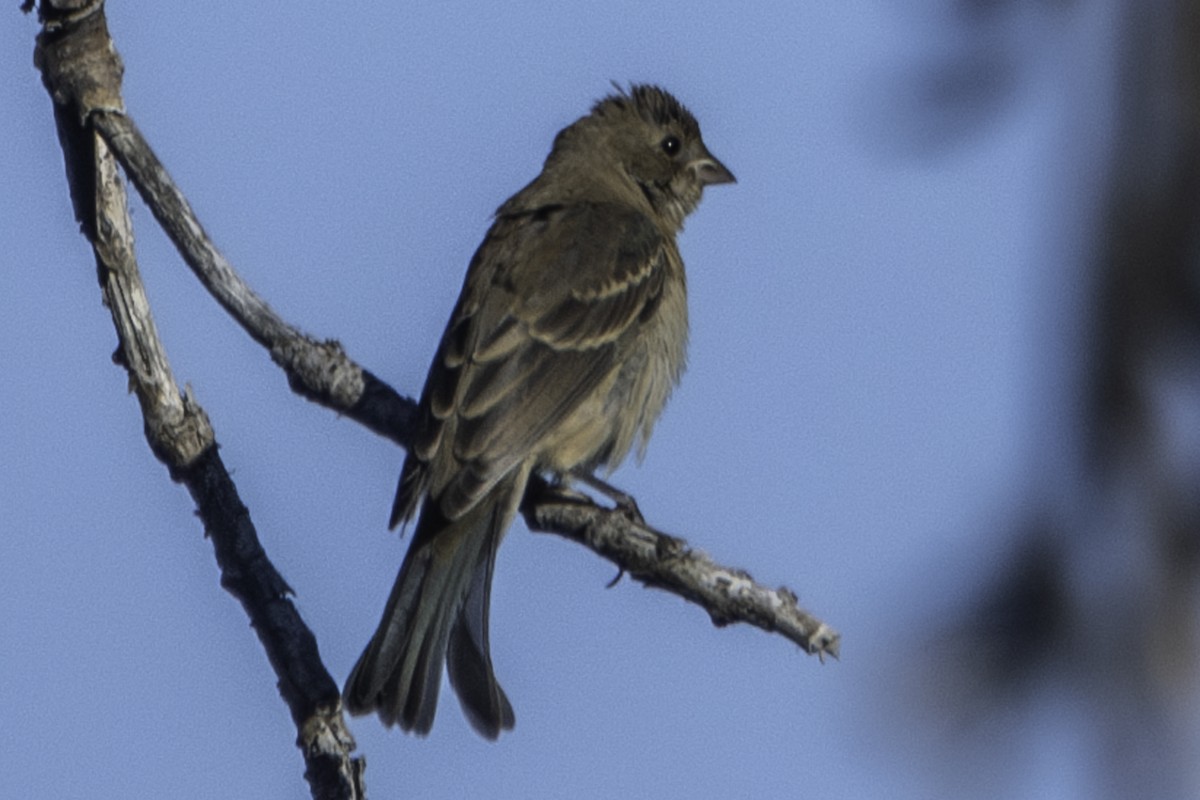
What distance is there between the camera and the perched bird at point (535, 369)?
488 cm

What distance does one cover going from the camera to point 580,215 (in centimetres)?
677

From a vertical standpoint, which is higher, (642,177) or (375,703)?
(642,177)

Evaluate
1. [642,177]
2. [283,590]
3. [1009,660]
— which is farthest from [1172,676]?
[642,177]

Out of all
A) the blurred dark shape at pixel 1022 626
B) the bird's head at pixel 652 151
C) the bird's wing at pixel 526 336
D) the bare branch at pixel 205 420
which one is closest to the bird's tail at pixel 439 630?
the bird's wing at pixel 526 336

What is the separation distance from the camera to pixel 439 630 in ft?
16.2

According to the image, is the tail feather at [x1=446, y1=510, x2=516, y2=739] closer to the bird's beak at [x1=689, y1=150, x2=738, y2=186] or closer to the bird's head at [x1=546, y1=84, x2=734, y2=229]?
the bird's head at [x1=546, y1=84, x2=734, y2=229]

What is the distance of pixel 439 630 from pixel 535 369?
1.28 metres

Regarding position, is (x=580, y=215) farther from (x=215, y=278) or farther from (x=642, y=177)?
(x=215, y=278)

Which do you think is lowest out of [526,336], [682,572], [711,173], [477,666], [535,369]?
[477,666]

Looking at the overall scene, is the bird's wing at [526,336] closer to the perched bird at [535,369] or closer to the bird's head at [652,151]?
the perched bird at [535,369]

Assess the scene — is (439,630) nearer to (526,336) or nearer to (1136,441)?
(526,336)

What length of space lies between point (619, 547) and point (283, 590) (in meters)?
1.46

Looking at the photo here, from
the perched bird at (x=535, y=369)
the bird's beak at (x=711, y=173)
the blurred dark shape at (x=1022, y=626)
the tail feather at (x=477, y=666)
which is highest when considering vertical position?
the bird's beak at (x=711, y=173)

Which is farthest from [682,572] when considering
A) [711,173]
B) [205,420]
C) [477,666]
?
[711,173]
